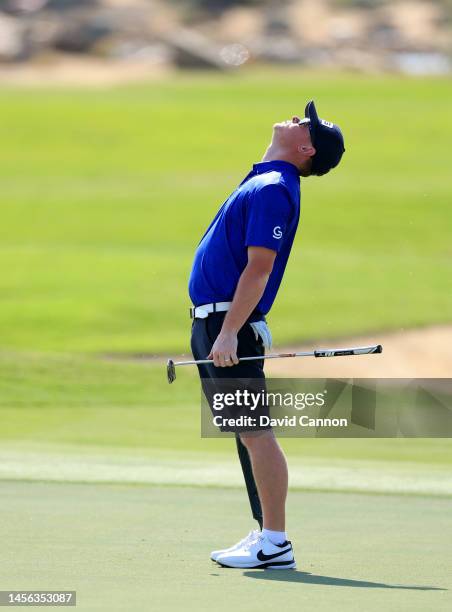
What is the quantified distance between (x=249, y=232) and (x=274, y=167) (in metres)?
0.38

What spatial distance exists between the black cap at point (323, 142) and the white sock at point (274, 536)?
1.51 metres

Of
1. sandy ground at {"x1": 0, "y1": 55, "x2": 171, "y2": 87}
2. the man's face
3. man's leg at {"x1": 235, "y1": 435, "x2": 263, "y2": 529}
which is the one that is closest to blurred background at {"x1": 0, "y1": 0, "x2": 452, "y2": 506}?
man's leg at {"x1": 235, "y1": 435, "x2": 263, "y2": 529}

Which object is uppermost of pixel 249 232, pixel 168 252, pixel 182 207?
pixel 182 207

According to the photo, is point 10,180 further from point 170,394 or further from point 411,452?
point 411,452

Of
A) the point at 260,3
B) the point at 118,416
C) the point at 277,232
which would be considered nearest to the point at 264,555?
the point at 277,232

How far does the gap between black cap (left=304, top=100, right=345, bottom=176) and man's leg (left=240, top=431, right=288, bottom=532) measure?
1.16 m

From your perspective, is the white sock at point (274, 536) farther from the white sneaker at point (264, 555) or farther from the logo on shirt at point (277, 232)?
the logo on shirt at point (277, 232)

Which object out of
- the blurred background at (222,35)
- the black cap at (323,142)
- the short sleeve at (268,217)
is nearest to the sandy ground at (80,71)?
the blurred background at (222,35)

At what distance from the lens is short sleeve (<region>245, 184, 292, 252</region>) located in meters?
5.75

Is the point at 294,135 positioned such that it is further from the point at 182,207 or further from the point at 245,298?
the point at 182,207

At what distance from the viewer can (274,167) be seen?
6008 millimetres

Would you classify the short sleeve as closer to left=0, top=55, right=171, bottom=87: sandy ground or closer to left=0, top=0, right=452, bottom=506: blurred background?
left=0, top=0, right=452, bottom=506: blurred background

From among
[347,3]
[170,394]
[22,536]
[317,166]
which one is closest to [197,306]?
[317,166]

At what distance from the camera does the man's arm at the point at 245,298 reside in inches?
227
